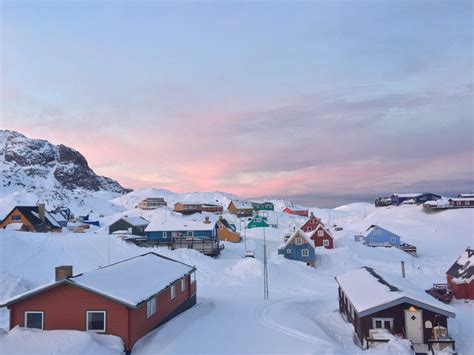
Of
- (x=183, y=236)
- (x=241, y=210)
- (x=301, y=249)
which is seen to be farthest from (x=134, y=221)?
(x=241, y=210)

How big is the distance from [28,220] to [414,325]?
2339 inches

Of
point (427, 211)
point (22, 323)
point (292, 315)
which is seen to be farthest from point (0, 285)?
point (427, 211)

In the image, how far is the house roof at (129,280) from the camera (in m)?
20.1

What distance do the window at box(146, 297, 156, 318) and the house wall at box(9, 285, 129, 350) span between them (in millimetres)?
2186

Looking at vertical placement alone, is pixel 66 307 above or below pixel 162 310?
above

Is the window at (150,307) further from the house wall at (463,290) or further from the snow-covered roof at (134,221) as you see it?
the snow-covered roof at (134,221)

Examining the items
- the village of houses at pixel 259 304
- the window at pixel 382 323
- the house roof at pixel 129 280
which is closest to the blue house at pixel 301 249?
the village of houses at pixel 259 304

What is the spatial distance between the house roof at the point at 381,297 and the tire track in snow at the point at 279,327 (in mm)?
2644

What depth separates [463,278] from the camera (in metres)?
34.6

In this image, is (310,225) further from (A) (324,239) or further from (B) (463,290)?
(B) (463,290)

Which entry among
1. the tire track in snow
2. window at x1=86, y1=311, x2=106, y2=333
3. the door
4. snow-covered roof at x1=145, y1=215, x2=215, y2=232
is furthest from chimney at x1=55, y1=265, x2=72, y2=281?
snow-covered roof at x1=145, y1=215, x2=215, y2=232

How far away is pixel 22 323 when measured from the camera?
2047 centimetres

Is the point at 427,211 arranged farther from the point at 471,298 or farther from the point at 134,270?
the point at 134,270

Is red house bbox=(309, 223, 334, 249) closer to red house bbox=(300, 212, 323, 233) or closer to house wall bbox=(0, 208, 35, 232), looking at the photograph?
red house bbox=(300, 212, 323, 233)
